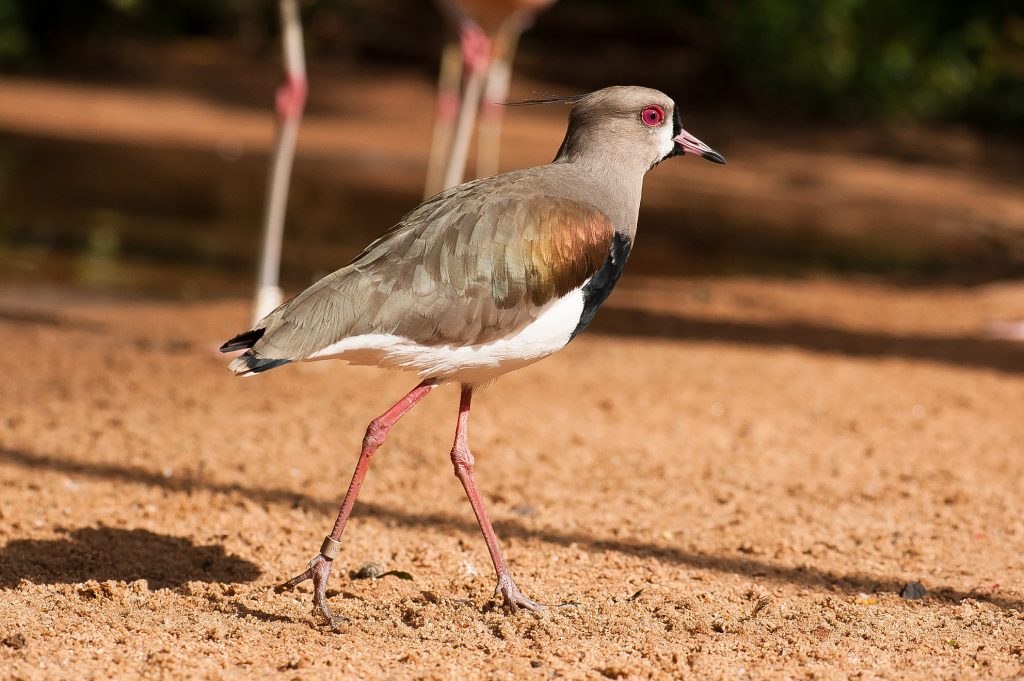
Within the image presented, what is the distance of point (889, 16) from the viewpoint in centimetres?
2491

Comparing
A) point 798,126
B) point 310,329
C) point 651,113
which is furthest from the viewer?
point 798,126

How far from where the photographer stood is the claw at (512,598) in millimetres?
4055

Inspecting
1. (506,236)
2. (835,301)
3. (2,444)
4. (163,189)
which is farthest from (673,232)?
(506,236)

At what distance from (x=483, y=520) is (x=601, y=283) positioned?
32.1 inches

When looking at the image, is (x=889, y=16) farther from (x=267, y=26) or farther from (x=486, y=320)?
(x=486, y=320)

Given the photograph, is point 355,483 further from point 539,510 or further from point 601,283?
point 539,510

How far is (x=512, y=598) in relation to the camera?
4.07m

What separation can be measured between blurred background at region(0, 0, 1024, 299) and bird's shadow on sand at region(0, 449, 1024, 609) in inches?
218

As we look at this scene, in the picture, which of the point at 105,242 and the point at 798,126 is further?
the point at 798,126

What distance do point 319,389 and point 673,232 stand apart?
8.10 metres

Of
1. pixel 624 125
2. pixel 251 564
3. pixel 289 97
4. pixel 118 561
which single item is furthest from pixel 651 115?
pixel 289 97

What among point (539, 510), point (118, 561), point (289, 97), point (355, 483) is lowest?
point (118, 561)

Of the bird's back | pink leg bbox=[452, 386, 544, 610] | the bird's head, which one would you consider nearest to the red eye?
the bird's head

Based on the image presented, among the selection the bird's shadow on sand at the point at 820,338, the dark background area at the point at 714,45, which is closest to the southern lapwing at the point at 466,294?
the bird's shadow on sand at the point at 820,338
